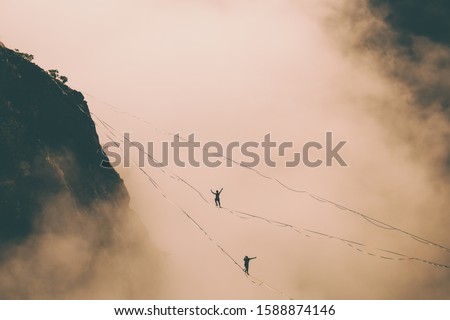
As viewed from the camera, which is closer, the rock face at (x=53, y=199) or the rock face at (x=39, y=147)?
the rock face at (x=53, y=199)

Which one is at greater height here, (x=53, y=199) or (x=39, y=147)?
(x=39, y=147)

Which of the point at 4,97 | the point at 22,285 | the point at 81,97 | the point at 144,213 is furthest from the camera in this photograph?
the point at 144,213

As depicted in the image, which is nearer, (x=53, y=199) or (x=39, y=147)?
(x=53, y=199)

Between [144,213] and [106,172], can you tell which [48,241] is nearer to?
[106,172]

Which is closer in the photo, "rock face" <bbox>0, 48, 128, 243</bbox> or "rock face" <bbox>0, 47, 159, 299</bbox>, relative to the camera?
"rock face" <bbox>0, 47, 159, 299</bbox>

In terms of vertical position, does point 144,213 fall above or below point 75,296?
above
